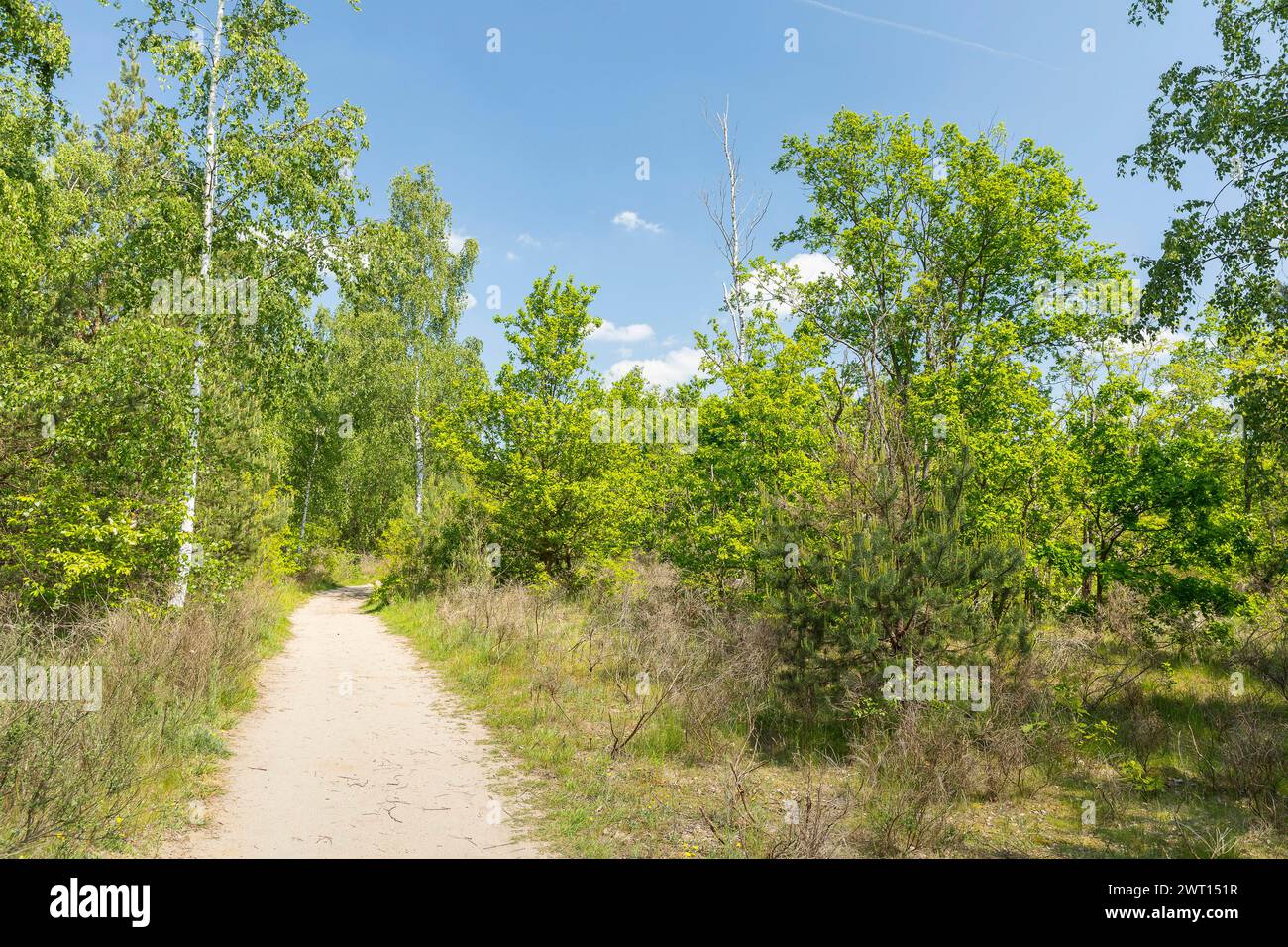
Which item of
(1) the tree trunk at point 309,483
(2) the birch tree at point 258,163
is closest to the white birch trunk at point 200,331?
(2) the birch tree at point 258,163

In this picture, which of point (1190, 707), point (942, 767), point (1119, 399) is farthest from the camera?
point (1119, 399)

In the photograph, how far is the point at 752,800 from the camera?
19.2 feet

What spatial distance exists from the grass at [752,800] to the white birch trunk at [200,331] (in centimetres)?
488

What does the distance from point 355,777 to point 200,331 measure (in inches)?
321

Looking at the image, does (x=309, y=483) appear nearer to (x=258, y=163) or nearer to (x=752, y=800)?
(x=258, y=163)

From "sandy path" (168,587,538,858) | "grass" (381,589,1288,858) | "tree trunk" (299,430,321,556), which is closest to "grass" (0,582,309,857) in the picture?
"sandy path" (168,587,538,858)

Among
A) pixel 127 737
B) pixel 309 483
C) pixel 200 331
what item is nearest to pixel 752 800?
pixel 127 737

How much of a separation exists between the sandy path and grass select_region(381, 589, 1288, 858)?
469 mm

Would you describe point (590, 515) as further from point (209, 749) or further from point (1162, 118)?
point (1162, 118)

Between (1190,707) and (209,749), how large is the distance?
12.3 metres

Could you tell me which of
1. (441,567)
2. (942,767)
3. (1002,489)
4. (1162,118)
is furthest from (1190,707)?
(441,567)

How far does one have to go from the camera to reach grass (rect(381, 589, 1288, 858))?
5141mm

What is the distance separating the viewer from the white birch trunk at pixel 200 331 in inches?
369

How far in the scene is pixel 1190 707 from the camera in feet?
A: 29.8
